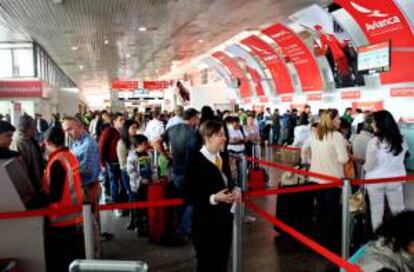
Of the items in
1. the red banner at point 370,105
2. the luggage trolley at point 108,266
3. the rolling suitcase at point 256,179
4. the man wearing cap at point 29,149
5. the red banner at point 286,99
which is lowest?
the rolling suitcase at point 256,179

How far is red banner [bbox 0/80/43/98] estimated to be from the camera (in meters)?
14.8

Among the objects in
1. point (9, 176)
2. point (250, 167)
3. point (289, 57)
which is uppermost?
point (289, 57)

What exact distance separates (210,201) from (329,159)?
7.82 ft

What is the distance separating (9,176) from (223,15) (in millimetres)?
10795

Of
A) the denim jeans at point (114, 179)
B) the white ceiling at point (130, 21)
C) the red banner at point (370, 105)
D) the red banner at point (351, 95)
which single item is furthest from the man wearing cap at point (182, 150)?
the red banner at point (351, 95)

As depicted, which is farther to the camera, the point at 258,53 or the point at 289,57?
the point at 258,53

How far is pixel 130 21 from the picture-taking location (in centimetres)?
1302

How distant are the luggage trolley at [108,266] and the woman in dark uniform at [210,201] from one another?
1.05 metres

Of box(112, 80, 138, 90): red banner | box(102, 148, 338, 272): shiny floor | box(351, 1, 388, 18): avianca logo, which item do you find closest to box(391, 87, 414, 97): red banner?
box(351, 1, 388, 18): avianca logo

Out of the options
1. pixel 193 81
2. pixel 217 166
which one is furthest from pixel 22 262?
pixel 193 81

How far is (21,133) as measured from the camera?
188 inches

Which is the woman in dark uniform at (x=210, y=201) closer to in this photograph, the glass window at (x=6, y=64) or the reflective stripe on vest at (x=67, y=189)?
the reflective stripe on vest at (x=67, y=189)

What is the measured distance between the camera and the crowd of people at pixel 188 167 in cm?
306

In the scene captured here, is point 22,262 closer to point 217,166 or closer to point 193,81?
point 217,166
